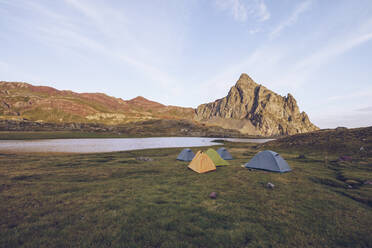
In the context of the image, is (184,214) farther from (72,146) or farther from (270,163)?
(72,146)

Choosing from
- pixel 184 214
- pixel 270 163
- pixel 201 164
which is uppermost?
pixel 270 163

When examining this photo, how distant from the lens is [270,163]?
18.0m

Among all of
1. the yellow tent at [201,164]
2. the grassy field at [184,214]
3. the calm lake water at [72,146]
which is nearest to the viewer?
the grassy field at [184,214]

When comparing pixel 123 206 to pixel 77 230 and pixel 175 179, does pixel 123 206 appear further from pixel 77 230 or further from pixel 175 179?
pixel 175 179

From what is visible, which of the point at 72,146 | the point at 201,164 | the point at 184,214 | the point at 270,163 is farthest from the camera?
the point at 72,146

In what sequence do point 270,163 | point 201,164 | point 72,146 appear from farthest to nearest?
1. point 72,146
2. point 201,164
3. point 270,163

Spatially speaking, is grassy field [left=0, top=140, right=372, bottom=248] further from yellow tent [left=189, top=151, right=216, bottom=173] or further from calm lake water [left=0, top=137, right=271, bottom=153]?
calm lake water [left=0, top=137, right=271, bottom=153]

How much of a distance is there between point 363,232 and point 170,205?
8.92 m

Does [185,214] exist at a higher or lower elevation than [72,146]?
higher

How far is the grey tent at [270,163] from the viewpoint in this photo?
1762 centimetres

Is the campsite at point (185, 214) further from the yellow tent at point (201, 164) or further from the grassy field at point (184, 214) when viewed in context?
the yellow tent at point (201, 164)

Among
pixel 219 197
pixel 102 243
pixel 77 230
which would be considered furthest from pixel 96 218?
pixel 219 197

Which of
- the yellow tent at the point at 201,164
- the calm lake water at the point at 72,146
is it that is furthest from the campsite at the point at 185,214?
the calm lake water at the point at 72,146

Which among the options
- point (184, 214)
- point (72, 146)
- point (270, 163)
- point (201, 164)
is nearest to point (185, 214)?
point (184, 214)
